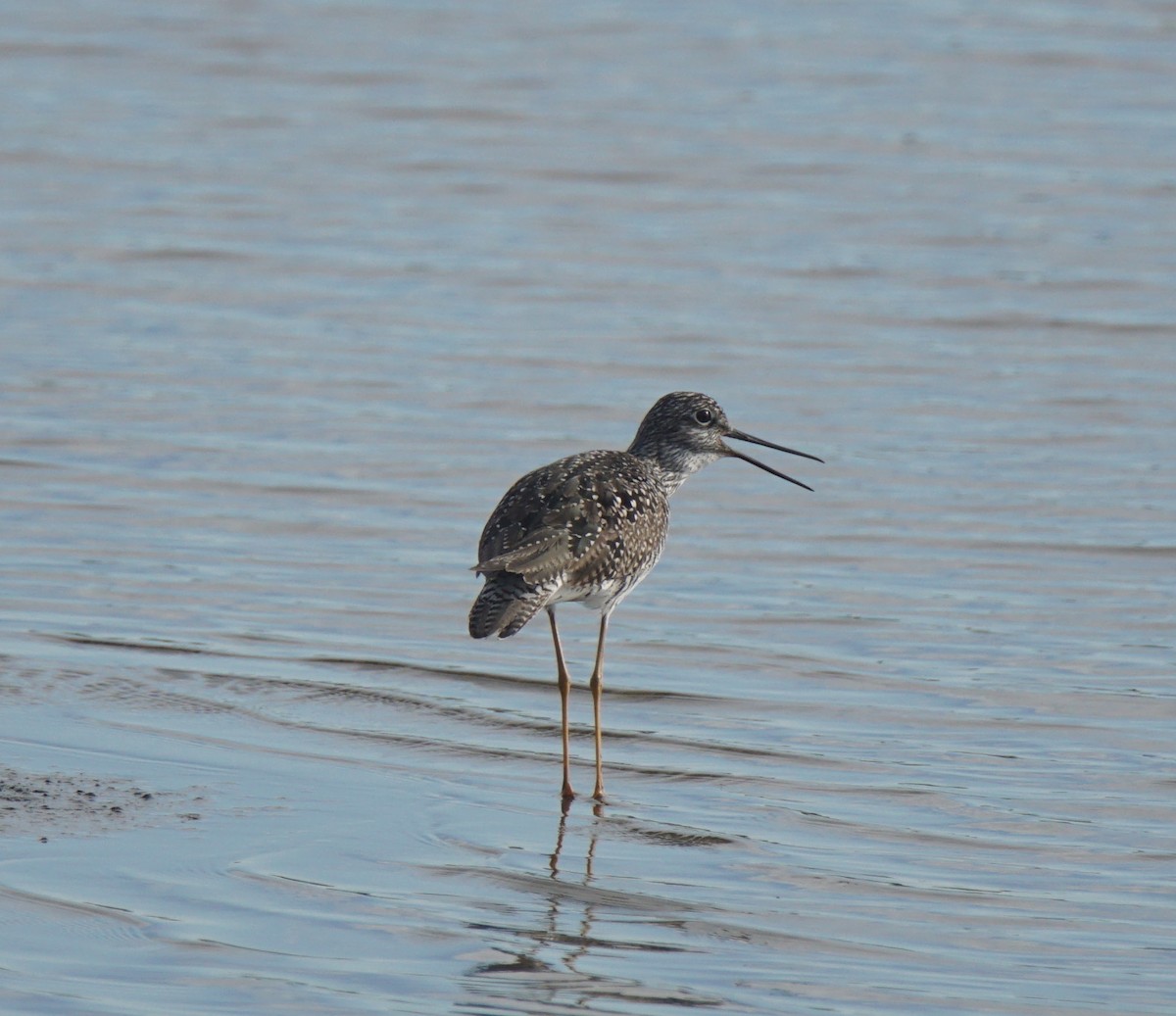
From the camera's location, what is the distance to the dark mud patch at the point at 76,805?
6.52 m

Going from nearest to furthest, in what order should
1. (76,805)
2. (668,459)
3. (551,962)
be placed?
(551,962) < (76,805) < (668,459)

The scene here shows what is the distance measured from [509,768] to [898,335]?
26.5 feet

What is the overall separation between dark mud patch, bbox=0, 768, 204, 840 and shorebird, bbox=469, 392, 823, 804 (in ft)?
4.01

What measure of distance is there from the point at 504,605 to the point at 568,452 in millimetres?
5414

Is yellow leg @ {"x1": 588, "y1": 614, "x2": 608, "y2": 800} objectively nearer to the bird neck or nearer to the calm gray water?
the calm gray water

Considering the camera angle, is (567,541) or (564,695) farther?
(564,695)

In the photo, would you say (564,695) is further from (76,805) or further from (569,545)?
(76,805)

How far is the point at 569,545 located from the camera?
7695mm

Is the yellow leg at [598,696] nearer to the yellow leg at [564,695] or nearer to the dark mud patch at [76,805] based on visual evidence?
the yellow leg at [564,695]

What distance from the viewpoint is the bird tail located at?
7277 millimetres

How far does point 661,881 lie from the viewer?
6559 millimetres

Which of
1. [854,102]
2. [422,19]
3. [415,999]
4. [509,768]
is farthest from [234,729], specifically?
[422,19]

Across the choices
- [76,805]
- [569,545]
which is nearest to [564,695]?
[569,545]

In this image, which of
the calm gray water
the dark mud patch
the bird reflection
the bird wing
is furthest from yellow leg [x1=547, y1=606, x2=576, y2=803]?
the dark mud patch
